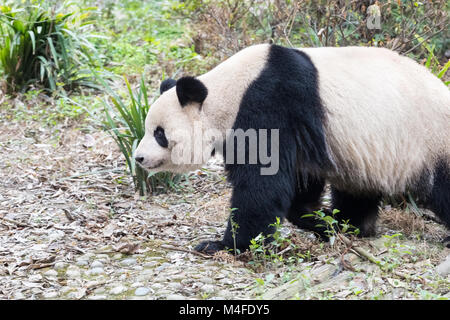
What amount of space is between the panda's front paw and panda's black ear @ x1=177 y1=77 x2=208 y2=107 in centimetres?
111

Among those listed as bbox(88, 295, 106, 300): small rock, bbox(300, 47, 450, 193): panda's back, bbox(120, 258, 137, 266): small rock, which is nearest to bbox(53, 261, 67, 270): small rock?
bbox(120, 258, 137, 266): small rock

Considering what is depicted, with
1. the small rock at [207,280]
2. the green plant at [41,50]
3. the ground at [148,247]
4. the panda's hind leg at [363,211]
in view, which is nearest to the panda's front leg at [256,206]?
the ground at [148,247]

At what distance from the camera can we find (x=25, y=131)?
25.0 ft

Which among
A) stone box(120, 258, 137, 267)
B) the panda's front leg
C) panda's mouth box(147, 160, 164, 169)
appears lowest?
stone box(120, 258, 137, 267)

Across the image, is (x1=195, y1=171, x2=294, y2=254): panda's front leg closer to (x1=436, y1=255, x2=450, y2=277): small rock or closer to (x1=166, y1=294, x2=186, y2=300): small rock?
(x1=166, y1=294, x2=186, y2=300): small rock

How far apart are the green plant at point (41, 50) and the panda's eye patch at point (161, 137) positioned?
3.93 m

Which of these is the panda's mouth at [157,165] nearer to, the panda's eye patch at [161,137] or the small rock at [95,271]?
the panda's eye patch at [161,137]

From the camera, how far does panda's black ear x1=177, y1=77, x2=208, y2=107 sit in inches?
173

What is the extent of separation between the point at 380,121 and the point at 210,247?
1633 millimetres

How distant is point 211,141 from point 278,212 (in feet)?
2.51

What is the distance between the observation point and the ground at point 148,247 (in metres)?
3.87

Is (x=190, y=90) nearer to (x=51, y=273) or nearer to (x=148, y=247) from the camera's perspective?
(x=148, y=247)

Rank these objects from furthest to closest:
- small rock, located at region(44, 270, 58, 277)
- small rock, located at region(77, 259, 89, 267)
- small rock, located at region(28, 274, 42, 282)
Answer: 1. small rock, located at region(77, 259, 89, 267)
2. small rock, located at region(44, 270, 58, 277)
3. small rock, located at region(28, 274, 42, 282)

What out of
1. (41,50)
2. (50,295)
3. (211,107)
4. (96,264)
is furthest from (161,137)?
(41,50)
